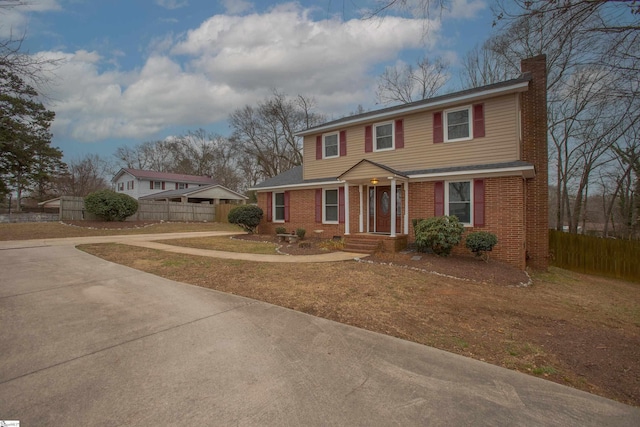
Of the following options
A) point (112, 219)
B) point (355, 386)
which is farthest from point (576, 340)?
point (112, 219)

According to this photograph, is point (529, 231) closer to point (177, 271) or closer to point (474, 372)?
point (474, 372)

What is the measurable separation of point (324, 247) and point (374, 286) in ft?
18.4

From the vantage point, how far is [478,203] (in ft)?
34.2

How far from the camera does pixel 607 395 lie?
3049 millimetres

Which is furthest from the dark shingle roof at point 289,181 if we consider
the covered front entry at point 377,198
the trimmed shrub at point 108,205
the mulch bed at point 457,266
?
the trimmed shrub at point 108,205

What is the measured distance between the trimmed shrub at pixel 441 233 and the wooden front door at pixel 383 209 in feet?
7.98

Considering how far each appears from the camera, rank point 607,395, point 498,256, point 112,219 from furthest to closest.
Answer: point 112,219 → point 498,256 → point 607,395

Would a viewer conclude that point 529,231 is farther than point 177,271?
Yes

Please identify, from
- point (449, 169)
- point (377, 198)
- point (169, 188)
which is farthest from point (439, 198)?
point (169, 188)

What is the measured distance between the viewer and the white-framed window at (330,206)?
550 inches

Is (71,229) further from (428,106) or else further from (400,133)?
(428,106)

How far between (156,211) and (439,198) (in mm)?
22229

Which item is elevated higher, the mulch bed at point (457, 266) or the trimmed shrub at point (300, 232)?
the trimmed shrub at point (300, 232)

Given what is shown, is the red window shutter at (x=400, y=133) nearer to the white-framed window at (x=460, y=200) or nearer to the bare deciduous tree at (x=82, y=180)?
the white-framed window at (x=460, y=200)
